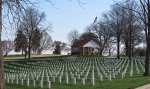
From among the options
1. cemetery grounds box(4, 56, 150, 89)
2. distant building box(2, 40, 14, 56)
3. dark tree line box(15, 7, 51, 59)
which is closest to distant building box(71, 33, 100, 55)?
dark tree line box(15, 7, 51, 59)

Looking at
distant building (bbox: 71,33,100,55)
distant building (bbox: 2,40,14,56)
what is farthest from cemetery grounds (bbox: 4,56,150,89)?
distant building (bbox: 71,33,100,55)

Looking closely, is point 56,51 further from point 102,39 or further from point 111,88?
point 111,88

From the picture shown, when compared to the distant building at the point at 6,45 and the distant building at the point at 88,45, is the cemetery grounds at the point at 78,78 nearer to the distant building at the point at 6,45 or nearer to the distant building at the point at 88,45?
the distant building at the point at 6,45

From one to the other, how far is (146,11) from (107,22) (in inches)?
2562

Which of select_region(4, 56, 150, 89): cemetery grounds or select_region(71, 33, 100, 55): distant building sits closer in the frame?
select_region(4, 56, 150, 89): cemetery grounds

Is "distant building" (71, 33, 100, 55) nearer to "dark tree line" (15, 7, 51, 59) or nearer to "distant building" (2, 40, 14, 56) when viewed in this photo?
"dark tree line" (15, 7, 51, 59)

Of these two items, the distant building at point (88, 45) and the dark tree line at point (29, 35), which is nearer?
the dark tree line at point (29, 35)

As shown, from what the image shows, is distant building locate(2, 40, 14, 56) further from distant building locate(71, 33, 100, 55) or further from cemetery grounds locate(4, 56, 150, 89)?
distant building locate(71, 33, 100, 55)

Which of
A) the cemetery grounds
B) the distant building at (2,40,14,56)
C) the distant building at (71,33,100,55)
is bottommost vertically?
the cemetery grounds

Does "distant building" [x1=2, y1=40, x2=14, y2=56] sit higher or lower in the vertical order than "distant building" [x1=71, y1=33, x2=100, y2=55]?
lower

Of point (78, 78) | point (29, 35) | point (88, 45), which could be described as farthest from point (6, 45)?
point (88, 45)

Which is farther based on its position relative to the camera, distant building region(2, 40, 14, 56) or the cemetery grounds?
the cemetery grounds

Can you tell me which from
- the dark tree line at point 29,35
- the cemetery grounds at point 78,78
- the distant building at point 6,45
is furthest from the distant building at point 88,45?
the distant building at point 6,45

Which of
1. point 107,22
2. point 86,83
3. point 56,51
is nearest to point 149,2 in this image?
point 86,83
